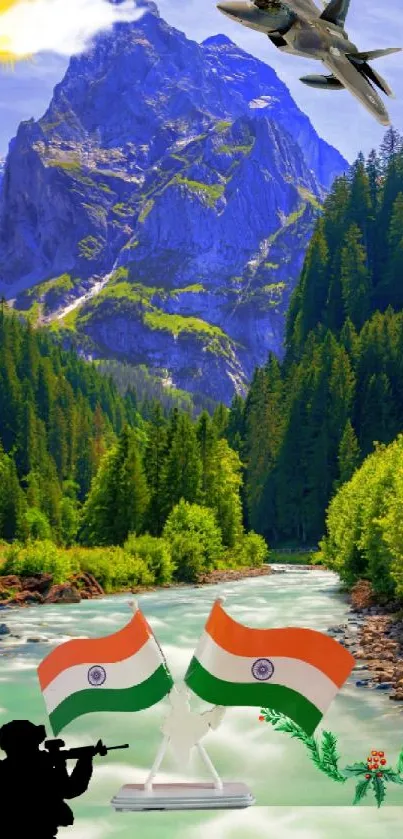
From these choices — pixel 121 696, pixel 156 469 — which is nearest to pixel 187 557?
pixel 156 469

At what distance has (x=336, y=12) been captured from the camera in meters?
5.96

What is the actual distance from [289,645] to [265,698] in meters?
0.55

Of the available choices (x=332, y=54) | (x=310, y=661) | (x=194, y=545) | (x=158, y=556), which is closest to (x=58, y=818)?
(x=332, y=54)

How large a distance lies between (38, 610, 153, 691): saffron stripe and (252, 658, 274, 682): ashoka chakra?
1.03 m

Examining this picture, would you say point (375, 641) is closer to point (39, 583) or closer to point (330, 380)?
point (39, 583)

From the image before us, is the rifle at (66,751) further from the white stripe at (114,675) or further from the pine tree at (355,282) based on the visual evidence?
the pine tree at (355,282)

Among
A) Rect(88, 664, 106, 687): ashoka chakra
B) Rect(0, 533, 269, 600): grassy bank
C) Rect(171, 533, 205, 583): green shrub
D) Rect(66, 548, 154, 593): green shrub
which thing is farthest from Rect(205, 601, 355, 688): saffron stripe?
Rect(171, 533, 205, 583): green shrub

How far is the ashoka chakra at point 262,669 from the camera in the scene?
9484 mm

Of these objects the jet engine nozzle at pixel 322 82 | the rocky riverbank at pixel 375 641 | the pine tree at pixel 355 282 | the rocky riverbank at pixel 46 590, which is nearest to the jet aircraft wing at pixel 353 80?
the jet engine nozzle at pixel 322 82

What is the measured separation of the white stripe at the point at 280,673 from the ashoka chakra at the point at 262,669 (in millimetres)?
25

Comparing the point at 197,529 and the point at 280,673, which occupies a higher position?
the point at 197,529

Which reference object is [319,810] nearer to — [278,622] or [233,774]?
[233,774]

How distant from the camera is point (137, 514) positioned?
87688 mm

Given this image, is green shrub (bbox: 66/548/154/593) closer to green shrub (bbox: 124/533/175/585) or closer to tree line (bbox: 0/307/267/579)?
green shrub (bbox: 124/533/175/585)
